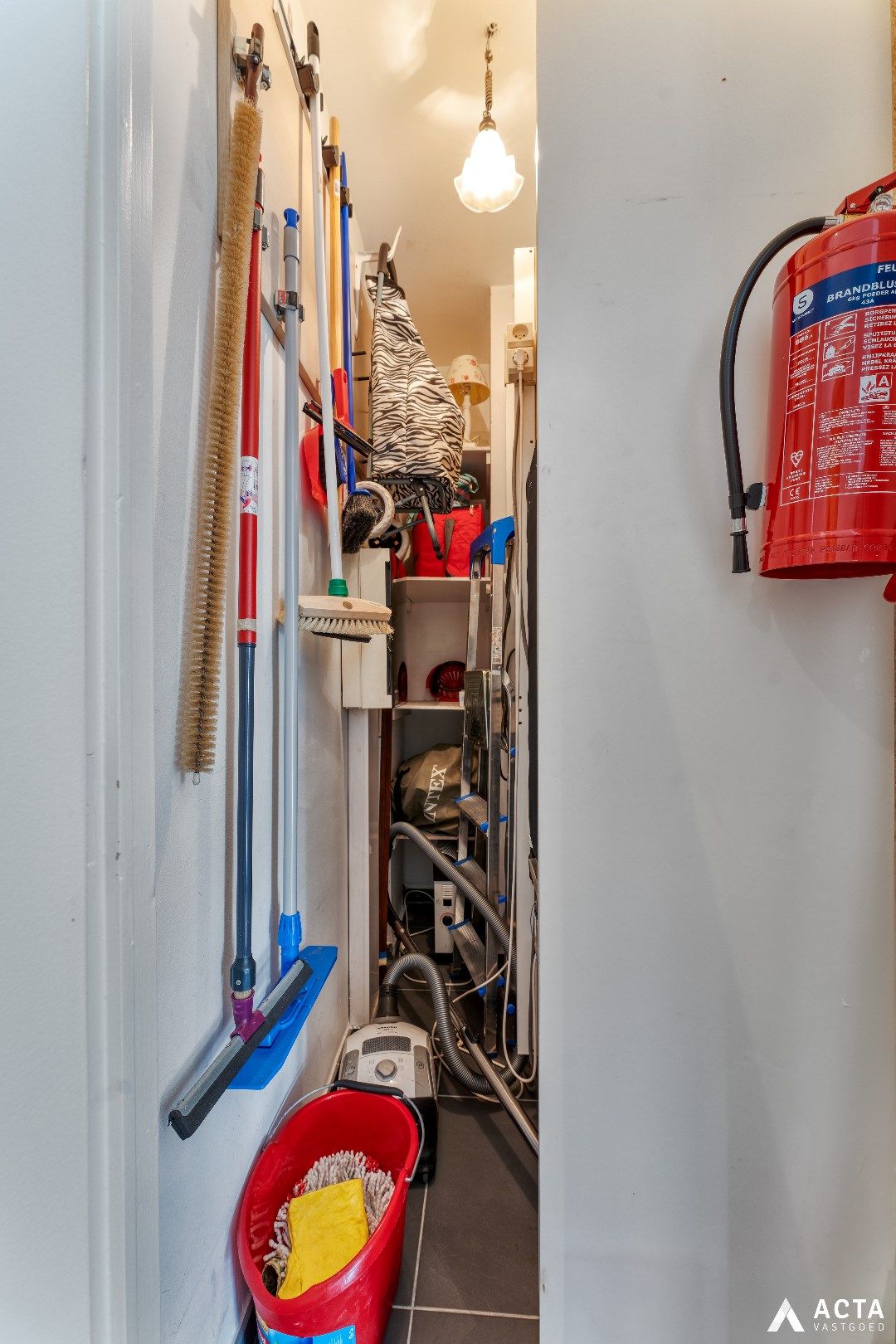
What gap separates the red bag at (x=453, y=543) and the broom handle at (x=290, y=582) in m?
1.15

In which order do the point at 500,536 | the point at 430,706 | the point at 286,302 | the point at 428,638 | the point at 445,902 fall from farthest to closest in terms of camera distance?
the point at 428,638 < the point at 430,706 < the point at 445,902 < the point at 500,536 < the point at 286,302

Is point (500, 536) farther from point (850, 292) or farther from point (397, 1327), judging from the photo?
point (397, 1327)

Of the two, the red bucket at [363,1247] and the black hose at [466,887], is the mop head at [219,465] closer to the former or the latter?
the red bucket at [363,1247]

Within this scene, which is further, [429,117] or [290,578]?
[429,117]

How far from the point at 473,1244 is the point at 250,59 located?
6.72ft

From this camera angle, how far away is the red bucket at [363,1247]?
675 mm

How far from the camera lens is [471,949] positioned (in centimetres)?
160

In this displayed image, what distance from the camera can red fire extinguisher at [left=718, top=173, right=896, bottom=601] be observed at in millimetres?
512

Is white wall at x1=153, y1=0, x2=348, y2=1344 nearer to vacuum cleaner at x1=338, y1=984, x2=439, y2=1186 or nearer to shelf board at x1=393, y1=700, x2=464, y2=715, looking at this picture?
vacuum cleaner at x1=338, y1=984, x2=439, y2=1186

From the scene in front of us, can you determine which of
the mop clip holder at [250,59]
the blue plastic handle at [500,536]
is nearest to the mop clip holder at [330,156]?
the mop clip holder at [250,59]

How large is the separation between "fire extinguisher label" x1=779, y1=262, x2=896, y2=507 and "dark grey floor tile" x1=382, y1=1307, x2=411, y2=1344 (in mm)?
1438

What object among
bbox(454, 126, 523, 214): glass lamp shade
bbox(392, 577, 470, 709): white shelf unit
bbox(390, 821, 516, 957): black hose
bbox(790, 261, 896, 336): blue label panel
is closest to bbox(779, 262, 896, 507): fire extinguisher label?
bbox(790, 261, 896, 336): blue label panel

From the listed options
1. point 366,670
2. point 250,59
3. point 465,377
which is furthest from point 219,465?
point 465,377

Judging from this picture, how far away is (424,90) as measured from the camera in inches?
51.3
